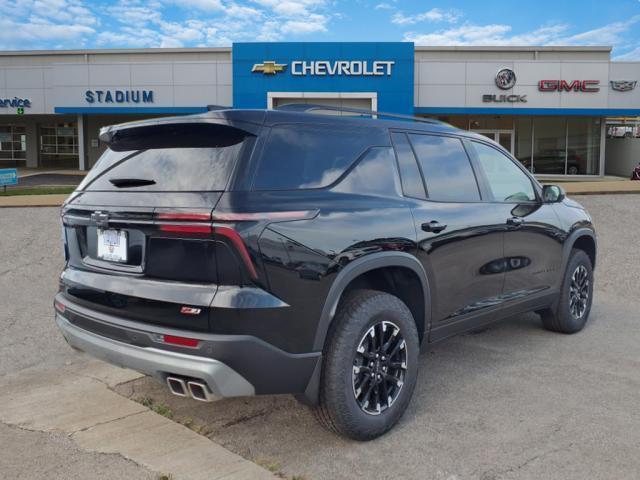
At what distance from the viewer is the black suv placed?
2812 millimetres

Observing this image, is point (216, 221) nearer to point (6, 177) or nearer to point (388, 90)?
point (6, 177)

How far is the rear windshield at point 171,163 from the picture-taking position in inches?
116

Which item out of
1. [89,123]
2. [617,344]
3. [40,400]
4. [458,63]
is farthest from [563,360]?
[89,123]

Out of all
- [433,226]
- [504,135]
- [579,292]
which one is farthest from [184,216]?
[504,135]

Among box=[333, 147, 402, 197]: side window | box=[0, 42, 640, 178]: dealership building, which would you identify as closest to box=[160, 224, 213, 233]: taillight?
box=[333, 147, 402, 197]: side window

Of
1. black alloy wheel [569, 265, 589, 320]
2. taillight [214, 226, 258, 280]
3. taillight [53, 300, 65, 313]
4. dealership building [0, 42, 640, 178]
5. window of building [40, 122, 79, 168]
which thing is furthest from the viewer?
window of building [40, 122, 79, 168]

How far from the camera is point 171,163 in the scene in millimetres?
3145

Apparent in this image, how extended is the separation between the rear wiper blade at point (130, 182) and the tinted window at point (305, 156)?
25.5 inches

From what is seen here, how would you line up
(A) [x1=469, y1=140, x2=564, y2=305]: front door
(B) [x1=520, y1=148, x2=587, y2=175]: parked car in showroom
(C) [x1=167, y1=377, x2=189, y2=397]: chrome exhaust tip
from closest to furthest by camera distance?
(C) [x1=167, y1=377, x2=189, y2=397]: chrome exhaust tip, (A) [x1=469, y1=140, x2=564, y2=305]: front door, (B) [x1=520, y1=148, x2=587, y2=175]: parked car in showroom

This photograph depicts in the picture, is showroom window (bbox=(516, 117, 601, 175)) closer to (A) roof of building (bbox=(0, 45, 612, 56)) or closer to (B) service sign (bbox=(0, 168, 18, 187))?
(A) roof of building (bbox=(0, 45, 612, 56))

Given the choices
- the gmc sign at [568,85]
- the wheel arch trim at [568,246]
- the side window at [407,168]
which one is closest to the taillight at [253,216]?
the side window at [407,168]

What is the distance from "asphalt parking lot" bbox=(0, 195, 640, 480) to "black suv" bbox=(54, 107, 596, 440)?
269 millimetres

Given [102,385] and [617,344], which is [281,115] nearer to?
[102,385]

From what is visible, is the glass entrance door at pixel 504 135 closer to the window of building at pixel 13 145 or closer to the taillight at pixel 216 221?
the window of building at pixel 13 145
